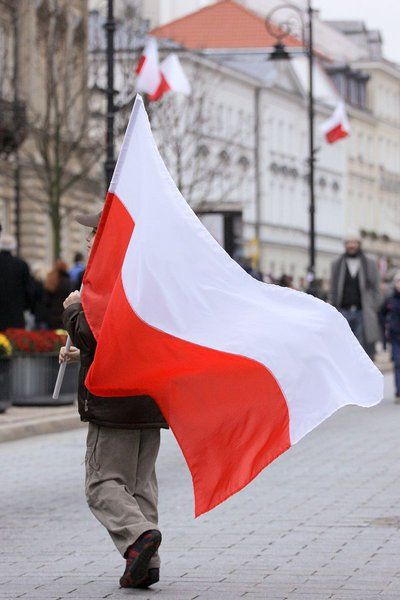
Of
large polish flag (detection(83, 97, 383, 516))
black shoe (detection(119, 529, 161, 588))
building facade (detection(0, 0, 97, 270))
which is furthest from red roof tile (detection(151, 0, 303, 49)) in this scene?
black shoe (detection(119, 529, 161, 588))

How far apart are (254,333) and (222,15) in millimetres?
88942

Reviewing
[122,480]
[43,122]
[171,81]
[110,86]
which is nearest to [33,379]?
[110,86]

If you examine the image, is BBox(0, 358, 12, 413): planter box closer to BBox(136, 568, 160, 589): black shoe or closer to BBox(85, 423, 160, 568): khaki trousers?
BBox(85, 423, 160, 568): khaki trousers

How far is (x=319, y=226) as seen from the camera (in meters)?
98.4

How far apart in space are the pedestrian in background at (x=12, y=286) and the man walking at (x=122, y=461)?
11.1 metres

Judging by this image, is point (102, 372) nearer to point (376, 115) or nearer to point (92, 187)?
point (92, 187)

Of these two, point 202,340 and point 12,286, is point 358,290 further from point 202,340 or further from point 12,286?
point 202,340

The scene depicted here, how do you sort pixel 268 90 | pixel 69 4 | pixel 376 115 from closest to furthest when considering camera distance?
pixel 69 4, pixel 268 90, pixel 376 115

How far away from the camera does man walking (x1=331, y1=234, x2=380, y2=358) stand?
22.5 m

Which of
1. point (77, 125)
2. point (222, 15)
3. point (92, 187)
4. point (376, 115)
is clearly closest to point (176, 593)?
point (77, 125)

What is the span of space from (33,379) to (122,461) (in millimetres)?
12011

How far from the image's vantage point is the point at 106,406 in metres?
8.18

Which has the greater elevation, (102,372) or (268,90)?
(268,90)

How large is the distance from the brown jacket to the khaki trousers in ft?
0.24
